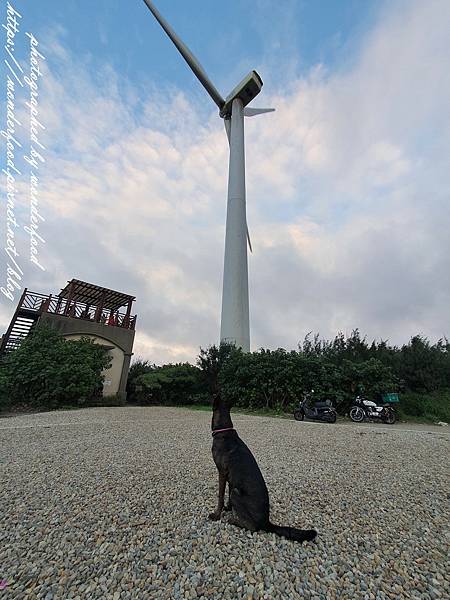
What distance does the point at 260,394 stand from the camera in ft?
36.6

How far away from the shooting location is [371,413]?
375 inches

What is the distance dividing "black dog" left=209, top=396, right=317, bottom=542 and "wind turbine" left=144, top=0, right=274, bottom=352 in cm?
1277

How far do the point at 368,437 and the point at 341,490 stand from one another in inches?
141

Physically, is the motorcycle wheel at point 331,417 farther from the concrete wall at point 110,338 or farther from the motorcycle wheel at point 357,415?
the concrete wall at point 110,338

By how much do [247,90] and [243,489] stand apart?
82.9 feet

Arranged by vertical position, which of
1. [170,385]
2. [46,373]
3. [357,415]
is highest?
[170,385]

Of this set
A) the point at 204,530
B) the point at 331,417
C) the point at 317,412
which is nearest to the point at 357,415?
the point at 331,417

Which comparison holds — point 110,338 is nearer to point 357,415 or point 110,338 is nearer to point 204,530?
point 357,415

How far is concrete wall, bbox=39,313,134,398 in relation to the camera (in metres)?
14.8

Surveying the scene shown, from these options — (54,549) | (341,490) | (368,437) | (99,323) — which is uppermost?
(99,323)

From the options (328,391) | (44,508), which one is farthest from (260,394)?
(44,508)

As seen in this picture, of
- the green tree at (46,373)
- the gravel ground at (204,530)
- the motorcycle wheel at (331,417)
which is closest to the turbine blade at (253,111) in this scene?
the green tree at (46,373)

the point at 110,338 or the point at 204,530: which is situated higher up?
the point at 110,338

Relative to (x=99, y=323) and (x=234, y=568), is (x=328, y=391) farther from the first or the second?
(x=99, y=323)
